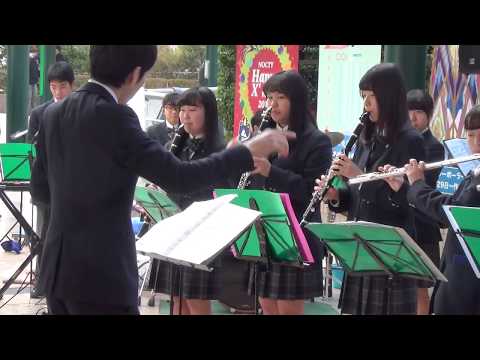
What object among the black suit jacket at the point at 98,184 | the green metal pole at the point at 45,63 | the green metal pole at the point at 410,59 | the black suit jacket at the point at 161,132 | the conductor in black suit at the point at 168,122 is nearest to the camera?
the black suit jacket at the point at 98,184

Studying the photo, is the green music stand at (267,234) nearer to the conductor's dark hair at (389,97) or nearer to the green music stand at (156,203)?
the green music stand at (156,203)

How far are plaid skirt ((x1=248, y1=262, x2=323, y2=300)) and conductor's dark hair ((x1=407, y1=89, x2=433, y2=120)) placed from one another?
6.14 ft

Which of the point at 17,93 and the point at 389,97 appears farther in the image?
the point at 17,93

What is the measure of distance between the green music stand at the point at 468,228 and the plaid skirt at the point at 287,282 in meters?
1.10

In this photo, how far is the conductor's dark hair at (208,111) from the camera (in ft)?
17.4

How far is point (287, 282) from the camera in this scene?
4770mm

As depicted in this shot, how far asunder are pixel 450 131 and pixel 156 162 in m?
6.17

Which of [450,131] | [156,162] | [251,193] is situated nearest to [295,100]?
[251,193]

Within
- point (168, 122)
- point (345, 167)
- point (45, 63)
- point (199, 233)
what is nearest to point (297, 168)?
point (345, 167)

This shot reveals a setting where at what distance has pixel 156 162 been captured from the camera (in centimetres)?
298

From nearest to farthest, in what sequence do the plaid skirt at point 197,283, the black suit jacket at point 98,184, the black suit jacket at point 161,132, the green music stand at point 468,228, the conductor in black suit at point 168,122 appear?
1. the black suit jacket at point 98,184
2. the green music stand at point 468,228
3. the plaid skirt at point 197,283
4. the black suit jacket at point 161,132
5. the conductor in black suit at point 168,122

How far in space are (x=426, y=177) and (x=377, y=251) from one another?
2.03 metres

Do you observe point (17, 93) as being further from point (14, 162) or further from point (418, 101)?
point (418, 101)

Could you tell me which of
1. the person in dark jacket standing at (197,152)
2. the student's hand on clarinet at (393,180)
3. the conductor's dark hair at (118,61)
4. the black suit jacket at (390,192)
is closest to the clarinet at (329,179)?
the black suit jacket at (390,192)
